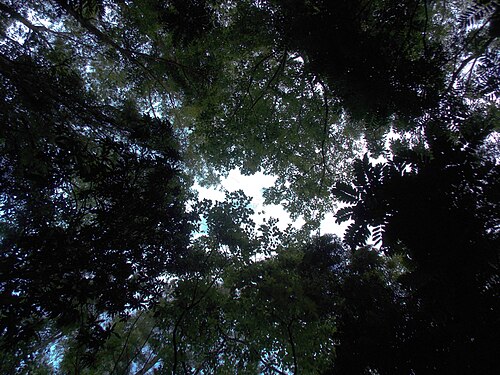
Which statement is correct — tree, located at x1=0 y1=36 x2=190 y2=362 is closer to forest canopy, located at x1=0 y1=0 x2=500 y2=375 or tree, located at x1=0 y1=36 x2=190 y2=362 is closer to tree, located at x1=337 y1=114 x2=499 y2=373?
forest canopy, located at x1=0 y1=0 x2=500 y2=375

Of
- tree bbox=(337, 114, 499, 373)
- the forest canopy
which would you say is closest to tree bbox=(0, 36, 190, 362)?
the forest canopy

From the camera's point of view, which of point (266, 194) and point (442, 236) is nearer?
point (442, 236)

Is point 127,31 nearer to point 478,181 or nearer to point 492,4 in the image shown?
point 492,4

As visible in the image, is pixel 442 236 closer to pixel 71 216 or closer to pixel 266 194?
pixel 71 216

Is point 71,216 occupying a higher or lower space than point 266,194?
lower

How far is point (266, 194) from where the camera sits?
892cm

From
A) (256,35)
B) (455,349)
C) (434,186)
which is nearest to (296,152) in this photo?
(256,35)

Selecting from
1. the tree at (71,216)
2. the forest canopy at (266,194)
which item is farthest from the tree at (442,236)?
the tree at (71,216)

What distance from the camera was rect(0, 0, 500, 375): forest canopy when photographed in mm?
2492

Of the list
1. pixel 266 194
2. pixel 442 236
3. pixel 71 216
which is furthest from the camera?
pixel 266 194

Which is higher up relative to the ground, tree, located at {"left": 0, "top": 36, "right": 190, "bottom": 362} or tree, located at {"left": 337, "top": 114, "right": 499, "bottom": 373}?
tree, located at {"left": 0, "top": 36, "right": 190, "bottom": 362}

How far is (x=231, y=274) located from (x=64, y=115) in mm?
5402

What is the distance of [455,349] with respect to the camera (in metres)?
2.31

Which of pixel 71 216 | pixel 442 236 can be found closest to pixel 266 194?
pixel 71 216
